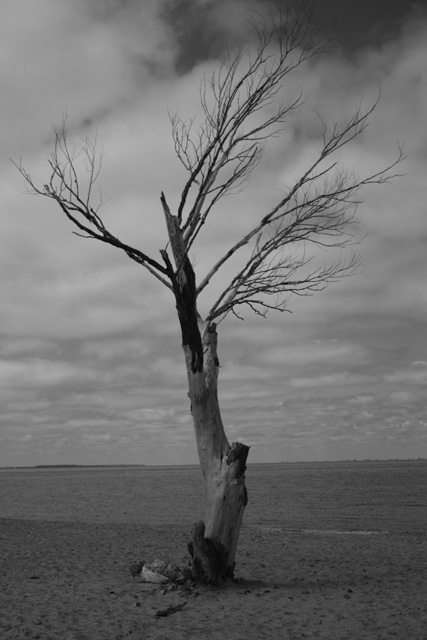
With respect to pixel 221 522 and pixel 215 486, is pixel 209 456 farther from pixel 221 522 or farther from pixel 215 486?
pixel 221 522

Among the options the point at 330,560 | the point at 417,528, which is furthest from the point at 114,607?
the point at 417,528

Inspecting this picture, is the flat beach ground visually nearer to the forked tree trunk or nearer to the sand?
the sand

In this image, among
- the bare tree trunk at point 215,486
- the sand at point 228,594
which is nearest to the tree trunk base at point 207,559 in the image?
the bare tree trunk at point 215,486

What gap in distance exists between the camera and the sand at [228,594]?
781 centimetres

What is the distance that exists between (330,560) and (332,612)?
13.1 feet

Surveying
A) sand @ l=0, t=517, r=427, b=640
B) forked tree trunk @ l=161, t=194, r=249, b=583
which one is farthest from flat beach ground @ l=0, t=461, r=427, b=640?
forked tree trunk @ l=161, t=194, r=249, b=583

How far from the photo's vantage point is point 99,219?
9.99 metres

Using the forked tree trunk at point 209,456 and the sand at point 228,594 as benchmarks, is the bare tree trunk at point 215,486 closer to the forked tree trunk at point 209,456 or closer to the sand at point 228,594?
the forked tree trunk at point 209,456

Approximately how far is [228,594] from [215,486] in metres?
1.54

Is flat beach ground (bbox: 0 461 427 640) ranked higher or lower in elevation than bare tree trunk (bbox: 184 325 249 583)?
lower

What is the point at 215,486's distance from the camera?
992 cm

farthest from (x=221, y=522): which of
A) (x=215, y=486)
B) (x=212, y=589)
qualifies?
(x=212, y=589)

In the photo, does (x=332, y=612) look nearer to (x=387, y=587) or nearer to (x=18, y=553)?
(x=387, y=587)

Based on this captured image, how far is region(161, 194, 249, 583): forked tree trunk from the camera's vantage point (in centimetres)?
987
